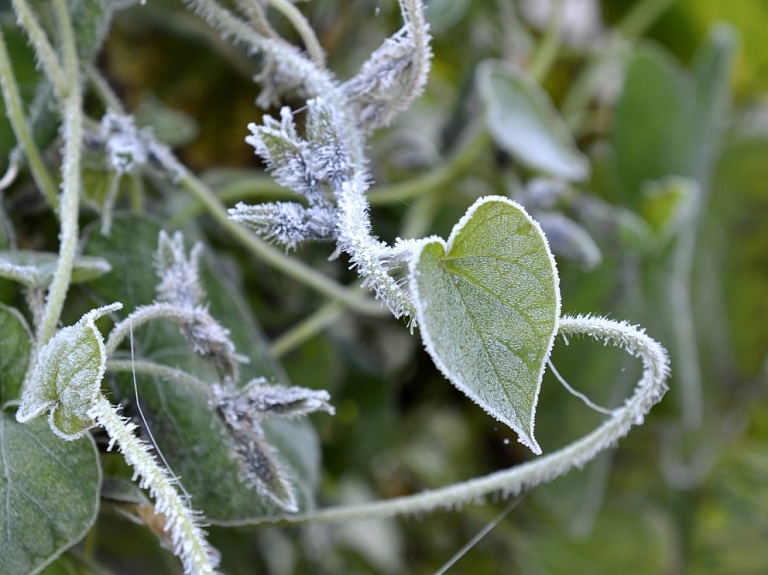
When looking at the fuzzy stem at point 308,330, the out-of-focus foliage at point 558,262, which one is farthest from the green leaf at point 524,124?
the fuzzy stem at point 308,330

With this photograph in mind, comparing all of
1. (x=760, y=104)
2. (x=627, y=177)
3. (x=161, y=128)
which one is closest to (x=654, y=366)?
(x=161, y=128)

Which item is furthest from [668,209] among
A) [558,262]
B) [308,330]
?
[308,330]

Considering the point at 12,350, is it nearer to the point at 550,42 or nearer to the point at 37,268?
the point at 37,268

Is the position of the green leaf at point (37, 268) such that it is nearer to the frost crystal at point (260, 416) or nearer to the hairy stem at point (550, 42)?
the frost crystal at point (260, 416)

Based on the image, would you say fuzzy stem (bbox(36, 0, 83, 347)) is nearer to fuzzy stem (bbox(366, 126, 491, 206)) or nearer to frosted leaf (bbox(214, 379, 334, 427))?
frosted leaf (bbox(214, 379, 334, 427))

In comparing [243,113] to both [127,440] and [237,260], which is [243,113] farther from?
[127,440]

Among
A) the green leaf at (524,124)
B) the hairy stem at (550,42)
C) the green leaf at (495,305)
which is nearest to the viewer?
the green leaf at (495,305)

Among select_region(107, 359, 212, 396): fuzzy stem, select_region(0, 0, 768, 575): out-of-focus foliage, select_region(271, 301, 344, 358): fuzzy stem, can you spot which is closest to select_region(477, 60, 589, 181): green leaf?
select_region(0, 0, 768, 575): out-of-focus foliage
